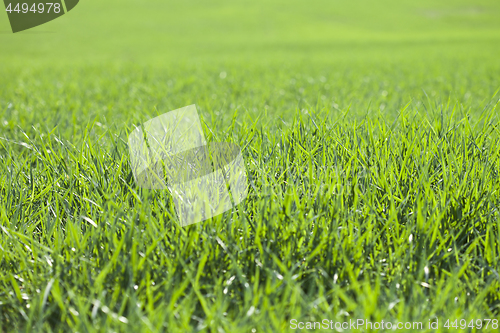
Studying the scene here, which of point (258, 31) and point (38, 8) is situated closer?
point (38, 8)

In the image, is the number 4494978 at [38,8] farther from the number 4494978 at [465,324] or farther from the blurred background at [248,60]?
the number 4494978 at [465,324]

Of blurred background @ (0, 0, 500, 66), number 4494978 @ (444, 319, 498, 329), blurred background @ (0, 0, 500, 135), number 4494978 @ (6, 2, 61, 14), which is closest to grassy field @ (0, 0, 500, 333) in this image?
number 4494978 @ (444, 319, 498, 329)

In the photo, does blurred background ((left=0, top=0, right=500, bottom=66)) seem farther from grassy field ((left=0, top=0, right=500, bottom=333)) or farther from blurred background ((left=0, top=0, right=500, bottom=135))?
grassy field ((left=0, top=0, right=500, bottom=333))

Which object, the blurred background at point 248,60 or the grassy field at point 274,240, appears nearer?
the grassy field at point 274,240

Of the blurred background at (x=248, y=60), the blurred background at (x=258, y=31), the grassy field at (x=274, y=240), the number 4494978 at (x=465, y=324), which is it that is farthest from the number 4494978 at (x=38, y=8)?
the blurred background at (x=258, y=31)

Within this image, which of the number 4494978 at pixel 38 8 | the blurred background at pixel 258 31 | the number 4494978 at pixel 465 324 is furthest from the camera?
the blurred background at pixel 258 31

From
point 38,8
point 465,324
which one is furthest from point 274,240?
point 38,8

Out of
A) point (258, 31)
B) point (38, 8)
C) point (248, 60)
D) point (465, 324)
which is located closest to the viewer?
point (465, 324)

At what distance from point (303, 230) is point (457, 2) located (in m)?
43.3

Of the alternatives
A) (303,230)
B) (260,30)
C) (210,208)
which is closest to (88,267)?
(210,208)

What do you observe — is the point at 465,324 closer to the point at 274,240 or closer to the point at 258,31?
the point at 274,240

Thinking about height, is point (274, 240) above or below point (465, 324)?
above

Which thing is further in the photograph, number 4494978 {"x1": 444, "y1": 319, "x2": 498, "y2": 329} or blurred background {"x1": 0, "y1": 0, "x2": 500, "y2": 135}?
blurred background {"x1": 0, "y1": 0, "x2": 500, "y2": 135}

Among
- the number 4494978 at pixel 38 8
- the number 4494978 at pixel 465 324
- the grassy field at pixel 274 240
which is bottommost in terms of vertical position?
the number 4494978 at pixel 465 324
